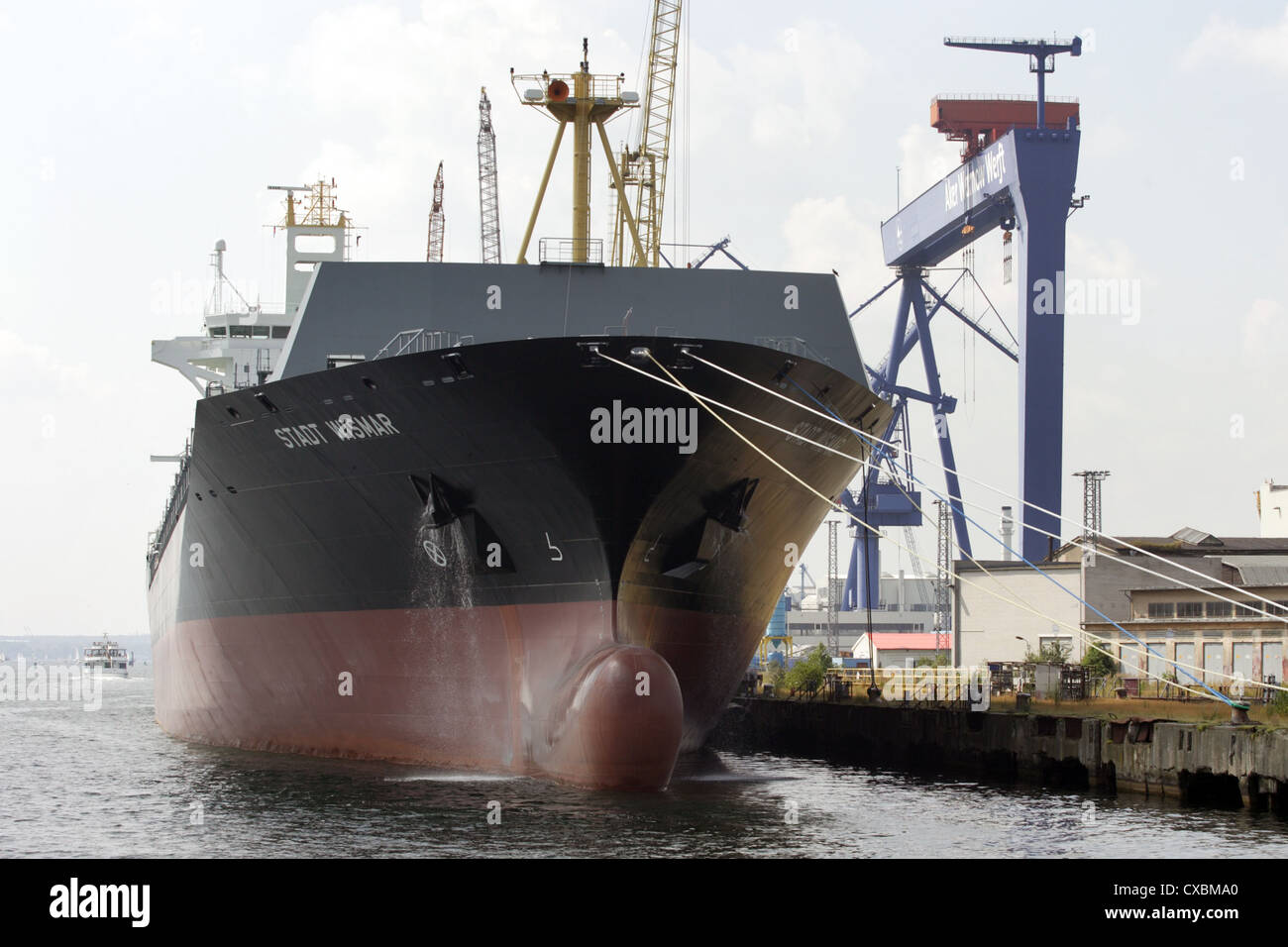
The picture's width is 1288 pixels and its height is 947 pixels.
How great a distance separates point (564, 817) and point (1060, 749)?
9475mm

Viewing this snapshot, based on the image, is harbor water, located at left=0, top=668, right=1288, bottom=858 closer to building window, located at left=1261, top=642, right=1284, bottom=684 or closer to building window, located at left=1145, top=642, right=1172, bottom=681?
building window, located at left=1261, top=642, right=1284, bottom=684

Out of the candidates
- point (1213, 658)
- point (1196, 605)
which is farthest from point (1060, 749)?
point (1196, 605)

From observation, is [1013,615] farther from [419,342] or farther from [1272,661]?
[419,342]

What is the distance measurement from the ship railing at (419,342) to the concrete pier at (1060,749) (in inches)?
419

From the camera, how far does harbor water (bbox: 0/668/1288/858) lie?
47.6ft

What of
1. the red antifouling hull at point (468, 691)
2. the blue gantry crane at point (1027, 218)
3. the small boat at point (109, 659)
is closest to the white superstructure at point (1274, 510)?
the blue gantry crane at point (1027, 218)

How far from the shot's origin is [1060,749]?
21625 mm

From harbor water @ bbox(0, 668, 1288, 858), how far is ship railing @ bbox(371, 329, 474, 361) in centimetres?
607

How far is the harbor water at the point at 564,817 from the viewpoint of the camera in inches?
572

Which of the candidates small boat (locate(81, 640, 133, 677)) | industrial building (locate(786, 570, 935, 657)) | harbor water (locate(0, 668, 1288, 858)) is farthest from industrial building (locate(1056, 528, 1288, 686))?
small boat (locate(81, 640, 133, 677))

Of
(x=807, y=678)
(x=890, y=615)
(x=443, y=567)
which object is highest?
(x=443, y=567)

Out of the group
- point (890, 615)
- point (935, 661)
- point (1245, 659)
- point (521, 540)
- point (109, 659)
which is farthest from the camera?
point (890, 615)
